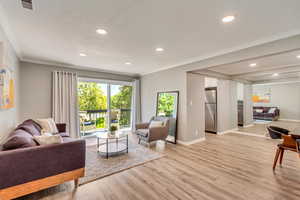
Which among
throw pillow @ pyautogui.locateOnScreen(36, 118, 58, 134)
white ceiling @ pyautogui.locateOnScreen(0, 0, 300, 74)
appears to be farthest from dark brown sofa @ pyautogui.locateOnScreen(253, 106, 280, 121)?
throw pillow @ pyautogui.locateOnScreen(36, 118, 58, 134)

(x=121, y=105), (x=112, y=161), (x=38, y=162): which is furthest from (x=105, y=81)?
(x=38, y=162)

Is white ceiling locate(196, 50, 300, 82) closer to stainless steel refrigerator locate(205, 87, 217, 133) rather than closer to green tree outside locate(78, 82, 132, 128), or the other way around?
stainless steel refrigerator locate(205, 87, 217, 133)

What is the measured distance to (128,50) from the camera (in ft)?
10.7

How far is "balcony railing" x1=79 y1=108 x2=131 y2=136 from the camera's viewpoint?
17.1ft

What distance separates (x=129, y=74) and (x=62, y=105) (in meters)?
2.80

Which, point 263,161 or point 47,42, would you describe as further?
point 263,161

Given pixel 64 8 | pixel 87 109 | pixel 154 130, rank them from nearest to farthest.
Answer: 1. pixel 64 8
2. pixel 154 130
3. pixel 87 109

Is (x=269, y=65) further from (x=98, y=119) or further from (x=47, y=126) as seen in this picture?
(x=47, y=126)

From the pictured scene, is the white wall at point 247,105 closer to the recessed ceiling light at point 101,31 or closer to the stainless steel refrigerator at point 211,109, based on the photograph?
the stainless steel refrigerator at point 211,109

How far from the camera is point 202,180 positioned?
7.54 ft

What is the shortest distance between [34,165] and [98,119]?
3.89 metres

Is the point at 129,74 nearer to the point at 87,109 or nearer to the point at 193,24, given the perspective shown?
the point at 87,109

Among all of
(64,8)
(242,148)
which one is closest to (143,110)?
(242,148)

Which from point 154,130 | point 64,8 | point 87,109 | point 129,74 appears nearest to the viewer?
point 64,8
